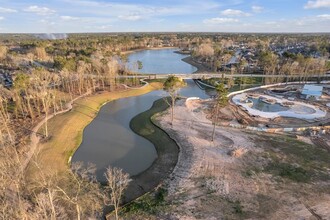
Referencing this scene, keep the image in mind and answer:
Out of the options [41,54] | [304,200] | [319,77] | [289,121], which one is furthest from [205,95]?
[41,54]

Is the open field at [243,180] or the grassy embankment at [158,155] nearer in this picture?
the open field at [243,180]

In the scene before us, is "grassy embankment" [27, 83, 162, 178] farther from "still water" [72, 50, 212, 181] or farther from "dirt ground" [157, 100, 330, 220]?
"dirt ground" [157, 100, 330, 220]

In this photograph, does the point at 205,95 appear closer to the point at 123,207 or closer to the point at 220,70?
the point at 220,70

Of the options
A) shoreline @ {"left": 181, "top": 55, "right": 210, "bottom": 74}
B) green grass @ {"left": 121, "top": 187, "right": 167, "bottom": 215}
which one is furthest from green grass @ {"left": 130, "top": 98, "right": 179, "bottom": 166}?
shoreline @ {"left": 181, "top": 55, "right": 210, "bottom": 74}

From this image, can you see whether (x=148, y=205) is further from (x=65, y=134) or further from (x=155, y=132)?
(x=65, y=134)

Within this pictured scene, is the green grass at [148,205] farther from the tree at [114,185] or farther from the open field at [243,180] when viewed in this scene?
the tree at [114,185]

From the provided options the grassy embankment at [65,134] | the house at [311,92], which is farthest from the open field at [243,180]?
the house at [311,92]
